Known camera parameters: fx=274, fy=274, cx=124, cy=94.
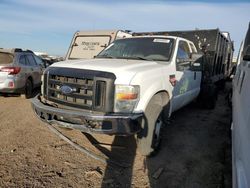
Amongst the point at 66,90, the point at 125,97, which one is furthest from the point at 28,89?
the point at 125,97

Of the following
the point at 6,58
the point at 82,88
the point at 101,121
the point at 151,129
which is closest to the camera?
the point at 101,121

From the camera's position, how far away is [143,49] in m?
5.51

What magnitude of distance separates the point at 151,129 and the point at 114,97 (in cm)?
87

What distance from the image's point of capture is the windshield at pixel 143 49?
531 cm

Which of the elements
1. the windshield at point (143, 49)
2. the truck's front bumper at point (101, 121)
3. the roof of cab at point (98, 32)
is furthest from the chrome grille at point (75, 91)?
the roof of cab at point (98, 32)

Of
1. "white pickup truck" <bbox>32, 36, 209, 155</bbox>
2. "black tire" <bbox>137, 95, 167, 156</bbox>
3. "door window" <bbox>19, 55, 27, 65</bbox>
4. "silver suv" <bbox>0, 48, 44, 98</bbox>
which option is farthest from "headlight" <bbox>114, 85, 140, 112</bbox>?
"door window" <bbox>19, 55, 27, 65</bbox>

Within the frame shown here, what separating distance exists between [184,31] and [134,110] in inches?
208

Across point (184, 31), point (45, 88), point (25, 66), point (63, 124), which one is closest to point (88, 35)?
point (25, 66)

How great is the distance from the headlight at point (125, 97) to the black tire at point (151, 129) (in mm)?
362

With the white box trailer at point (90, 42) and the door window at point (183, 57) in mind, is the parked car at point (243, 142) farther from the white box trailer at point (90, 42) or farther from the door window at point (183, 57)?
the white box trailer at point (90, 42)

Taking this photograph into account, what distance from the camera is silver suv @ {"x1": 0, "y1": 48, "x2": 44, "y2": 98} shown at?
807 cm

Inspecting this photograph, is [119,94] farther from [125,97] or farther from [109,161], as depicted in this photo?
[109,161]

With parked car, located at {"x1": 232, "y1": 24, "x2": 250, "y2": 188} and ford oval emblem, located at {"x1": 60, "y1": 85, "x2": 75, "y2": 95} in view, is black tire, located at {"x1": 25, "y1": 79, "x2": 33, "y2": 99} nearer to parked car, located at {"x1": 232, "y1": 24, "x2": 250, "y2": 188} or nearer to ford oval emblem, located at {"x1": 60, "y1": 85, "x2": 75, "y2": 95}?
ford oval emblem, located at {"x1": 60, "y1": 85, "x2": 75, "y2": 95}

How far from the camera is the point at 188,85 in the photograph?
19.9 feet
